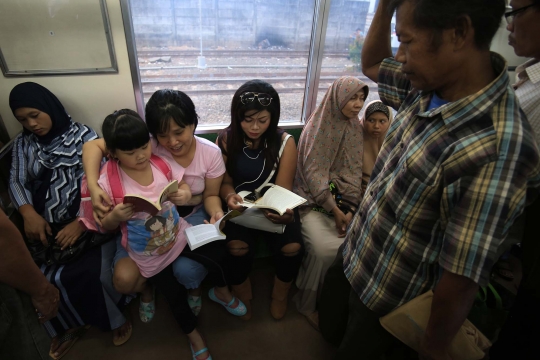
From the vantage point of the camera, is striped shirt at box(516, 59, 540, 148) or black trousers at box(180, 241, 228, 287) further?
black trousers at box(180, 241, 228, 287)

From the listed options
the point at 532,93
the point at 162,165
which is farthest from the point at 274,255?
the point at 532,93

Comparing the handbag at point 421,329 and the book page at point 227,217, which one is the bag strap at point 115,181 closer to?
the book page at point 227,217

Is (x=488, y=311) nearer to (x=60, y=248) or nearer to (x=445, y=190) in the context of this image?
(x=445, y=190)

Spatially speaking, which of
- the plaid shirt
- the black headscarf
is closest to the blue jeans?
the black headscarf

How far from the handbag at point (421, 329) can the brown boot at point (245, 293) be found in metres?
1.01

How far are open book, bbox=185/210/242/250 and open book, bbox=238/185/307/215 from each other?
0.15m

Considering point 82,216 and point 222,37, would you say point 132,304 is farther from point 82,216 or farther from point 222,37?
point 222,37

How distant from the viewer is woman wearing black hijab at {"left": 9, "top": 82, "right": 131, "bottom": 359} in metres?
1.66

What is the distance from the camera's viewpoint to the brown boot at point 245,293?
A: 1.98 meters

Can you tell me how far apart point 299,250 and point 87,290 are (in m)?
1.21

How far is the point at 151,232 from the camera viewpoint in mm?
1572

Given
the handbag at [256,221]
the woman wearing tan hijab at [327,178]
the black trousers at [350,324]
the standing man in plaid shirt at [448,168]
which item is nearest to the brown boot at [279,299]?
the woman wearing tan hijab at [327,178]

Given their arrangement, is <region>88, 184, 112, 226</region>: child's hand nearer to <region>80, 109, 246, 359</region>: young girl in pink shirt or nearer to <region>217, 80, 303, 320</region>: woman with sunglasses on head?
<region>80, 109, 246, 359</region>: young girl in pink shirt

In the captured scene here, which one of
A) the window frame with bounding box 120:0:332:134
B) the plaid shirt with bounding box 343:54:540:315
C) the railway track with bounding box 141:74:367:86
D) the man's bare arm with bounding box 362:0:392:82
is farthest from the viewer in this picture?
the railway track with bounding box 141:74:367:86
